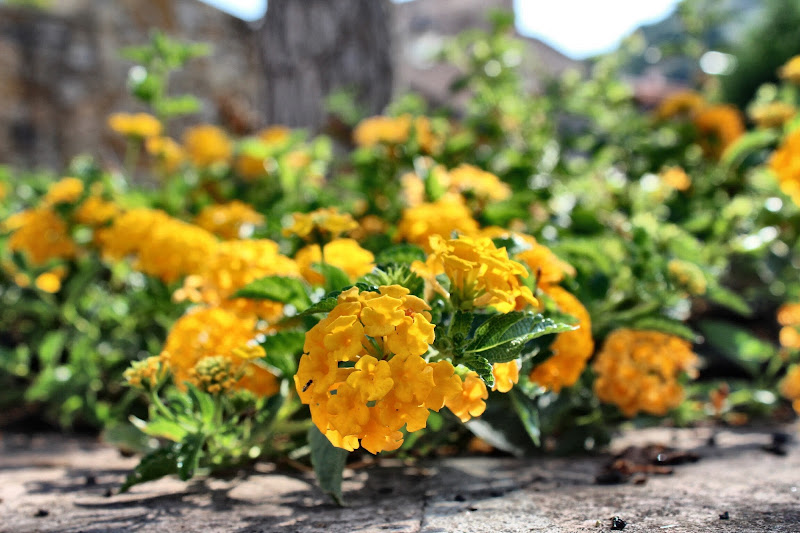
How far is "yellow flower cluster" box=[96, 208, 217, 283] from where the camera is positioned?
1596 mm

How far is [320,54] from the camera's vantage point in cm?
343

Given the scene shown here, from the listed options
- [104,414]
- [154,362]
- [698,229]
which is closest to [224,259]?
[154,362]

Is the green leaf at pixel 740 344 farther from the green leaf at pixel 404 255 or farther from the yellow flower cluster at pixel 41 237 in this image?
the yellow flower cluster at pixel 41 237

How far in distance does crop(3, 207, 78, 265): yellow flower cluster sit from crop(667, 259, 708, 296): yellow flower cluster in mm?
1599

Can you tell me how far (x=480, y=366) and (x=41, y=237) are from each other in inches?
60.6

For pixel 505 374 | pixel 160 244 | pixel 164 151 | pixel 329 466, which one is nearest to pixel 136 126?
pixel 164 151

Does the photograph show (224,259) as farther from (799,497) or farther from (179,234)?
(799,497)

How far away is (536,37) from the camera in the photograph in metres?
10.1

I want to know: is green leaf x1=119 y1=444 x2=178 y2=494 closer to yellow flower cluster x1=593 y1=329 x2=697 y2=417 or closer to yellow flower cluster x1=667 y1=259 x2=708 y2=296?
yellow flower cluster x1=593 y1=329 x2=697 y2=417

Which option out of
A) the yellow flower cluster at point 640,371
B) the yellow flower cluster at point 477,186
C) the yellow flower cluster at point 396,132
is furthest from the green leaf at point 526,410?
the yellow flower cluster at point 396,132

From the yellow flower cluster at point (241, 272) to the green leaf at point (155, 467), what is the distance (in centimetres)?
29

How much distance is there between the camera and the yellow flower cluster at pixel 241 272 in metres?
1.24

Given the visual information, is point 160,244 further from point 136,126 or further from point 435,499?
point 435,499

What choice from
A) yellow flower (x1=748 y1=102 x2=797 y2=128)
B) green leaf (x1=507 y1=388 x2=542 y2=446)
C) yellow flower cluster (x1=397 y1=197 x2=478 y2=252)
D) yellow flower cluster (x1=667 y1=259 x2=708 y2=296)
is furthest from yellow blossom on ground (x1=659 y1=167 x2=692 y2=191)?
green leaf (x1=507 y1=388 x2=542 y2=446)
